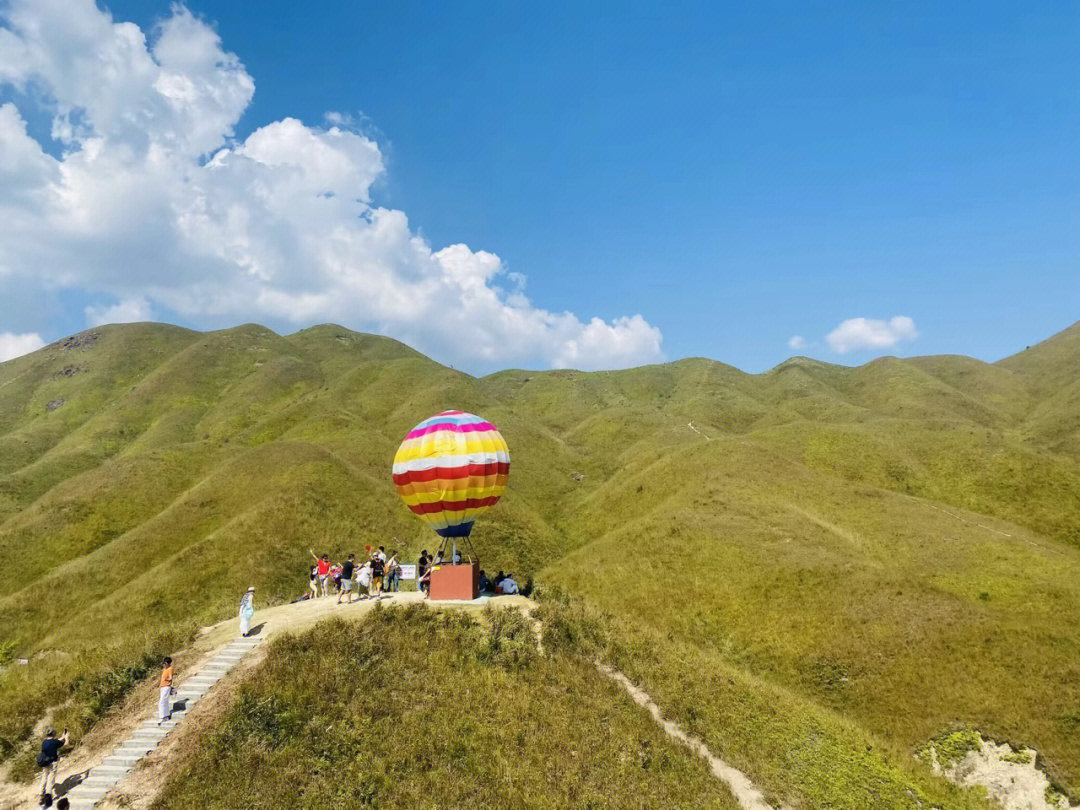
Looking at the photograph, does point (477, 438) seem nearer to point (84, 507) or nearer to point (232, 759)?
point (232, 759)

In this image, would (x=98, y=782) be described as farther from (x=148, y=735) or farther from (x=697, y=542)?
(x=697, y=542)

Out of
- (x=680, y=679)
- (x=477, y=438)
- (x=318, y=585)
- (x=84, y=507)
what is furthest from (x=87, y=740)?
(x=84, y=507)

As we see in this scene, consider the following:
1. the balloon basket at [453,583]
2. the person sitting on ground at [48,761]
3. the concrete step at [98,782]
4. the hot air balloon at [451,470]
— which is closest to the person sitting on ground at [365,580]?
the balloon basket at [453,583]

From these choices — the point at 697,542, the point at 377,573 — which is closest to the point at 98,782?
the point at 377,573

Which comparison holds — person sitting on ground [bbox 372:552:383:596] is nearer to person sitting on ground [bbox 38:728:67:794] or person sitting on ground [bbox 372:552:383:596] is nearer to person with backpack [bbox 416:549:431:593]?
person with backpack [bbox 416:549:431:593]

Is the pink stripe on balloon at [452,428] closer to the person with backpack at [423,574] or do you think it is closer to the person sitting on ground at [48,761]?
the person with backpack at [423,574]

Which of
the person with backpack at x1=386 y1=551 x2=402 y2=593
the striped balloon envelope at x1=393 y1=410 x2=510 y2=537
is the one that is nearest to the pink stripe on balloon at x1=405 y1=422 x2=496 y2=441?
the striped balloon envelope at x1=393 y1=410 x2=510 y2=537

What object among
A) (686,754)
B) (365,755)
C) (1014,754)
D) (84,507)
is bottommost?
(1014,754)
